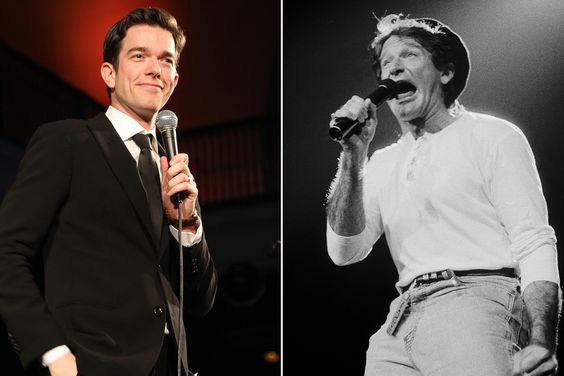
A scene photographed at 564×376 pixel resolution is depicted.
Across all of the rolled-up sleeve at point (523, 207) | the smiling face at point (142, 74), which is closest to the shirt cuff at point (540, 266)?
the rolled-up sleeve at point (523, 207)

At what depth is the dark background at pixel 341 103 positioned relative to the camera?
7.14 feet

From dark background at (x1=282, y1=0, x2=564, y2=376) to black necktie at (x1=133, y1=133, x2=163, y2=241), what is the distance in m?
0.62

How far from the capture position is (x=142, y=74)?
78.2 inches

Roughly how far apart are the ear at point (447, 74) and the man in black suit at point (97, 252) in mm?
936

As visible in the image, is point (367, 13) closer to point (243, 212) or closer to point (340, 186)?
point (340, 186)

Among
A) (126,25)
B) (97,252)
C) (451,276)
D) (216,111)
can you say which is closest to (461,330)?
(451,276)

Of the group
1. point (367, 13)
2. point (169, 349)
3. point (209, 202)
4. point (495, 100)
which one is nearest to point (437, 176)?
point (495, 100)

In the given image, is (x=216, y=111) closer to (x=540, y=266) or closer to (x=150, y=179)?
(x=150, y=179)

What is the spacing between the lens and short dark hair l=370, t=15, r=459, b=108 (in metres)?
2.25

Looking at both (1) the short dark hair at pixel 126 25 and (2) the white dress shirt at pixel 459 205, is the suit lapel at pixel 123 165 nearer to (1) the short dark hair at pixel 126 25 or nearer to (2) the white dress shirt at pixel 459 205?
(1) the short dark hair at pixel 126 25

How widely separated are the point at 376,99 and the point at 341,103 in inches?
5.0

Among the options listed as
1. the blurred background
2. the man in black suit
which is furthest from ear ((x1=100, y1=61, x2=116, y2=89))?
the blurred background

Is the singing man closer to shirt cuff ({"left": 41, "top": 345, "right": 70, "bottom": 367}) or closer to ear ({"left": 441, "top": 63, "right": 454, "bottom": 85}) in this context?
ear ({"left": 441, "top": 63, "right": 454, "bottom": 85})

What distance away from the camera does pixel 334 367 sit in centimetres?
224
